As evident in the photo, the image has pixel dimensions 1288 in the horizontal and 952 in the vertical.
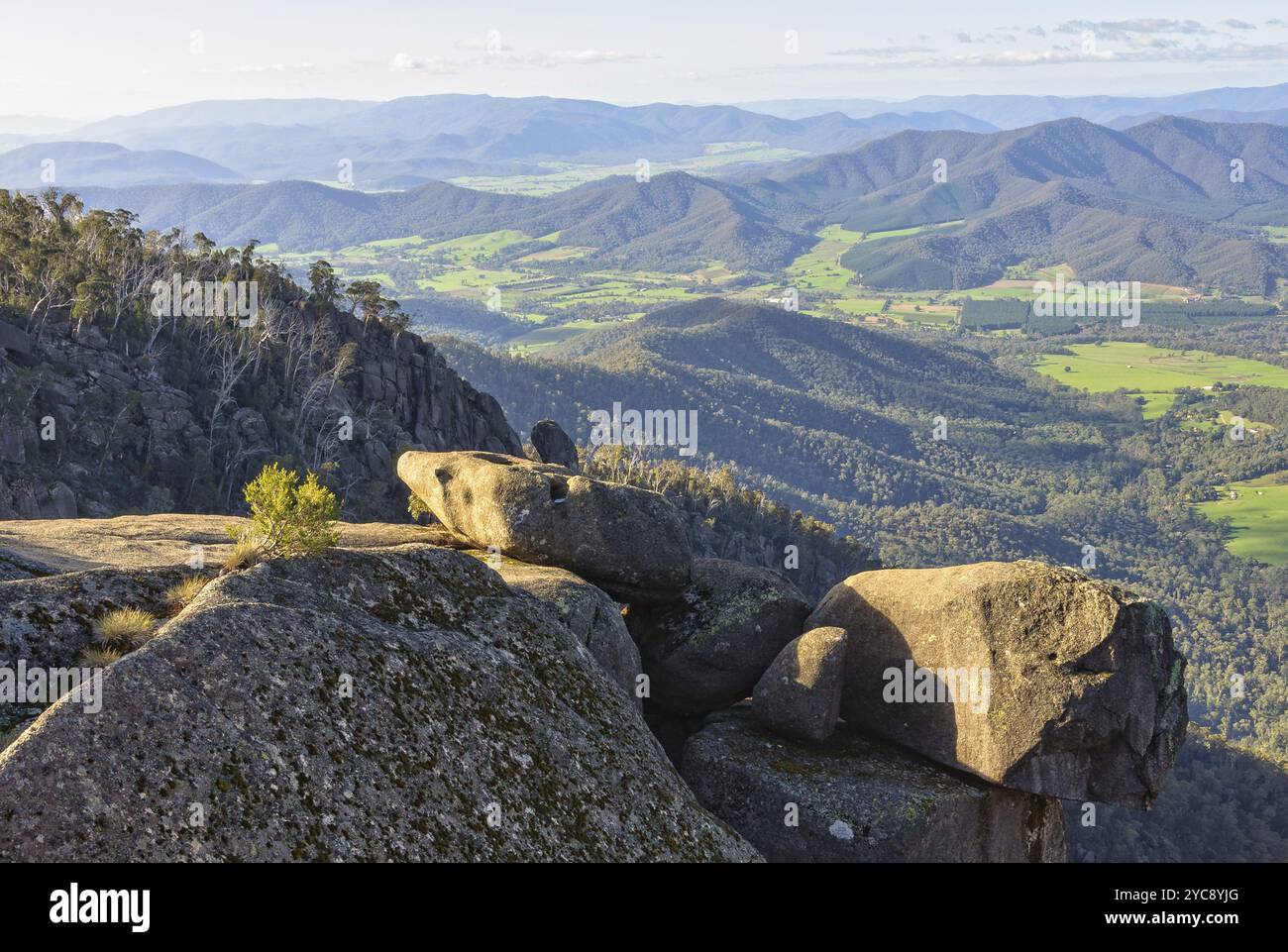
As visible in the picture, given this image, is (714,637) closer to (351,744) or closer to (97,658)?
(351,744)

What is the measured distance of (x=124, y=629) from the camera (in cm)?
1201

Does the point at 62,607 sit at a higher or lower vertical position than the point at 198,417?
higher

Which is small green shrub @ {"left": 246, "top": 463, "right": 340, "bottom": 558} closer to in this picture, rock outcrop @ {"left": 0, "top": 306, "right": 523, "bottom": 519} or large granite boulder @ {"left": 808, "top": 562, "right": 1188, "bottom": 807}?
large granite boulder @ {"left": 808, "top": 562, "right": 1188, "bottom": 807}

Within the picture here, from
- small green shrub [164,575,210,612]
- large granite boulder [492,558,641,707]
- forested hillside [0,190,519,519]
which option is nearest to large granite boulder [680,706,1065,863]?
large granite boulder [492,558,641,707]

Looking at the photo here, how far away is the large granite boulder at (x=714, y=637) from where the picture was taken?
23766 mm

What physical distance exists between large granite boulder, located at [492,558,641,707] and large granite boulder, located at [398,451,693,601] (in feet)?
5.41

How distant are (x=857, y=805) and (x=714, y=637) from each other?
5.98m

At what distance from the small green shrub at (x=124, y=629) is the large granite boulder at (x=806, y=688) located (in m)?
13.9

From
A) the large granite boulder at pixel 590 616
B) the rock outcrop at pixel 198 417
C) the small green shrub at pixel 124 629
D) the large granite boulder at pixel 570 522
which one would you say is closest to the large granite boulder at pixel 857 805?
the large granite boulder at pixel 590 616

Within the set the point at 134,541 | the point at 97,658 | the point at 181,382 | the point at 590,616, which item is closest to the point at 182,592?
the point at 97,658

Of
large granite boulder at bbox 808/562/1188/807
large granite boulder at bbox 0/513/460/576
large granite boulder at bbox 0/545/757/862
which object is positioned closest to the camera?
large granite boulder at bbox 0/545/757/862

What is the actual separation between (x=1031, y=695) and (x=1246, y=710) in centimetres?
18146

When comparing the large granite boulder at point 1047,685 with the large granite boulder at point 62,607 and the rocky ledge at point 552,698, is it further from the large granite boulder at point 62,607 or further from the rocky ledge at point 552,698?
the large granite boulder at point 62,607

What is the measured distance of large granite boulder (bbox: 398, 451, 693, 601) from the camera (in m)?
23.3
